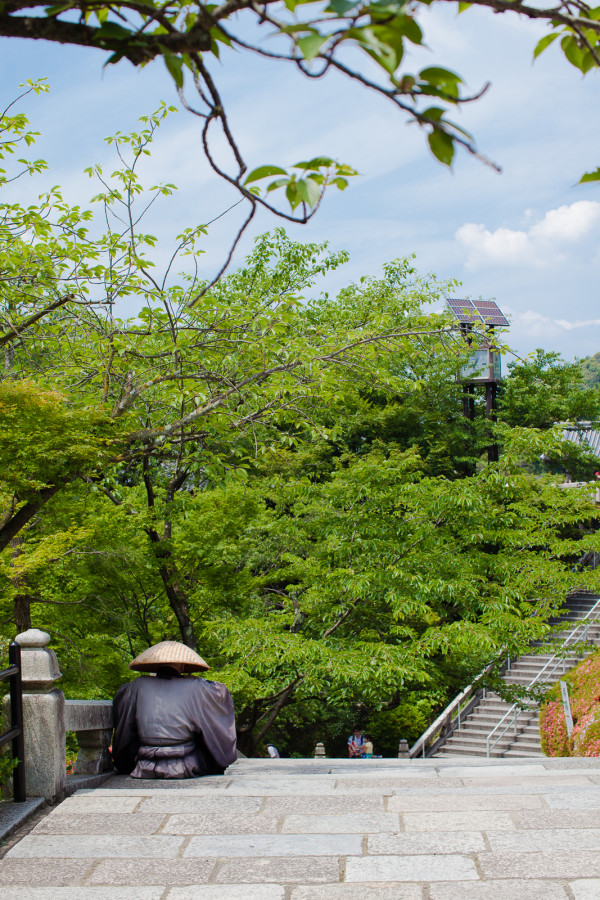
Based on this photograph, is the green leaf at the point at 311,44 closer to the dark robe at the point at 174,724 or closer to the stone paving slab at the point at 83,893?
the stone paving slab at the point at 83,893

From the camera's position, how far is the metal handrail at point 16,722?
4.82m

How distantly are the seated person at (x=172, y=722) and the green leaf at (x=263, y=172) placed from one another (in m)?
4.64

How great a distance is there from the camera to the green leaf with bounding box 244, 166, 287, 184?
6.49ft

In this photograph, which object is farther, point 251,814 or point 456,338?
point 456,338

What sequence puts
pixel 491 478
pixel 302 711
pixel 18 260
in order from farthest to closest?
pixel 302 711 → pixel 491 478 → pixel 18 260

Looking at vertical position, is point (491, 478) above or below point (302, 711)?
above

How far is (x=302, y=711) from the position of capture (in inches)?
683

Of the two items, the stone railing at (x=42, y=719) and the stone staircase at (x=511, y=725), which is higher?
the stone railing at (x=42, y=719)

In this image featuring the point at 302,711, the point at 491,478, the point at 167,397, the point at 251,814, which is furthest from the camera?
the point at 302,711

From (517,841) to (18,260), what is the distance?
665cm

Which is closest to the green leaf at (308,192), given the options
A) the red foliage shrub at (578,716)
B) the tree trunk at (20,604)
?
the red foliage shrub at (578,716)

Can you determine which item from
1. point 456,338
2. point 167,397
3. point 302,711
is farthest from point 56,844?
point 302,711

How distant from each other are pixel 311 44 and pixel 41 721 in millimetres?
4618

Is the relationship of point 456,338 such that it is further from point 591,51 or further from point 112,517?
point 591,51
